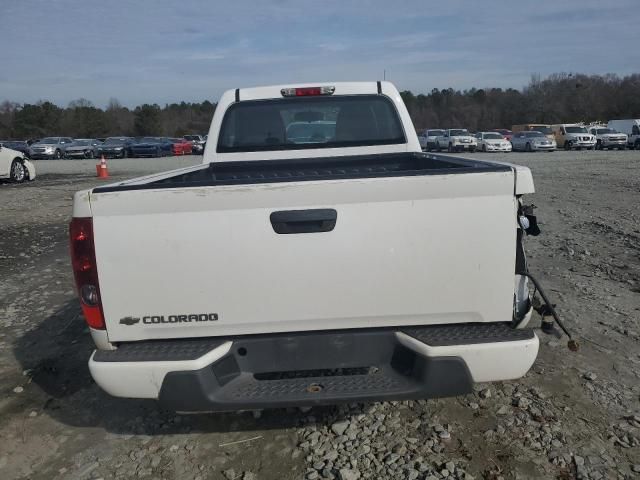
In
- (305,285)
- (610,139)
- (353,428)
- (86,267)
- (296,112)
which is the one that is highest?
(296,112)

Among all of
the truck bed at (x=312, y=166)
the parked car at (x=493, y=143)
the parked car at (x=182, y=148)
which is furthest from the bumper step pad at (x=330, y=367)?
the parked car at (x=182, y=148)

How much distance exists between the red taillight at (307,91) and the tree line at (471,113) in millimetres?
82873

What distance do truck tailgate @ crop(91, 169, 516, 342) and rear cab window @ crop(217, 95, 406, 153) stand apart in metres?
2.55

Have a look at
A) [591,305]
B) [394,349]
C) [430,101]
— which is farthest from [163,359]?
[430,101]

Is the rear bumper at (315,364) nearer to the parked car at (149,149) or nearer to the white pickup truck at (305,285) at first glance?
the white pickup truck at (305,285)

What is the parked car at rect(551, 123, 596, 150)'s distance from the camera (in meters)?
37.8

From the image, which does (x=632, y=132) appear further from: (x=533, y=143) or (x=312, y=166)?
(x=312, y=166)

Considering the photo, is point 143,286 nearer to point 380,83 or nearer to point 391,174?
point 391,174

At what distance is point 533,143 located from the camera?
36.8 m

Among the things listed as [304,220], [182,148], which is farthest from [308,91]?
[182,148]

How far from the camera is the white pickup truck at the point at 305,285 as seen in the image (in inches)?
102

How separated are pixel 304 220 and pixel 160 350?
97 cm

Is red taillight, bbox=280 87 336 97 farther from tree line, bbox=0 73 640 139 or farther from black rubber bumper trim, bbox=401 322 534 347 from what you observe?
tree line, bbox=0 73 640 139

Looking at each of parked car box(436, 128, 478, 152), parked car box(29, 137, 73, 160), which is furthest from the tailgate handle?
parked car box(29, 137, 73, 160)
